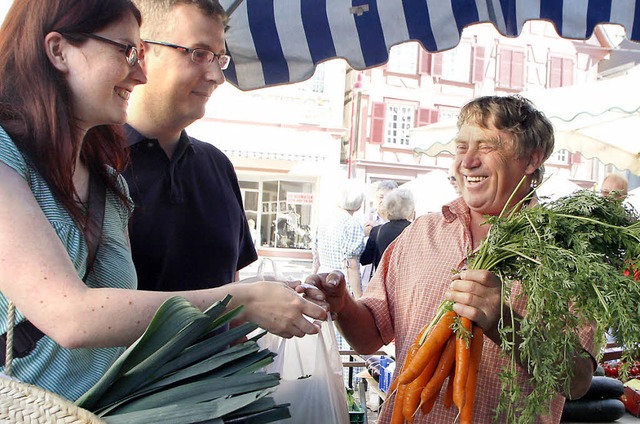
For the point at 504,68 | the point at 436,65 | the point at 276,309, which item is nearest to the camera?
the point at 276,309

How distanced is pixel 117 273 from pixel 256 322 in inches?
13.1

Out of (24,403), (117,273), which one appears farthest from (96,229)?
(24,403)

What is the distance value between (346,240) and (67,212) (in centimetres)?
475

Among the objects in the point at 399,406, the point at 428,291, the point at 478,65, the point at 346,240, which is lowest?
the point at 399,406

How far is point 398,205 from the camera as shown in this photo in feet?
17.9

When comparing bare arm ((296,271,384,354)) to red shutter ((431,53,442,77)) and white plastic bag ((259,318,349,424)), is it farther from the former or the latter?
red shutter ((431,53,442,77))

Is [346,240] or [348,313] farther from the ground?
[346,240]

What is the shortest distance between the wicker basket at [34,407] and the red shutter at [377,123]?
67.8 ft

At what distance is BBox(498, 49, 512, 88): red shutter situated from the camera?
900 inches

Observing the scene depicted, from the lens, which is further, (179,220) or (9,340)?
(179,220)

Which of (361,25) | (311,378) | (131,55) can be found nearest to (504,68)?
(361,25)

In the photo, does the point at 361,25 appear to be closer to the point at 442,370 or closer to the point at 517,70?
the point at 442,370

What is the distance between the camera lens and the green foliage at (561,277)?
4.88ft

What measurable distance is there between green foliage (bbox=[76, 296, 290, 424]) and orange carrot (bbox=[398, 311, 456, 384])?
69 cm
